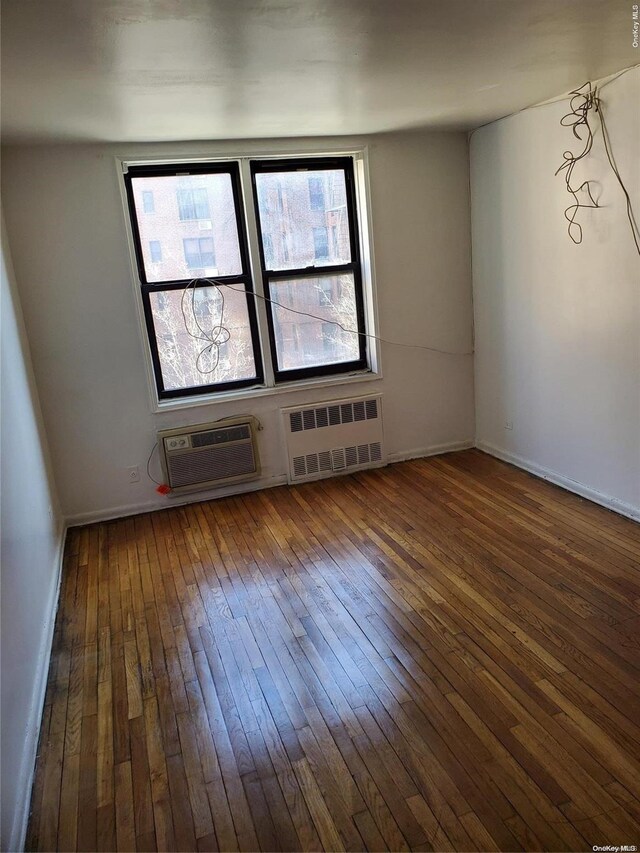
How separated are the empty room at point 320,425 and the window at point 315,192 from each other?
0.07 feet

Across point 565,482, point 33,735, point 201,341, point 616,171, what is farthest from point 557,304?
point 33,735

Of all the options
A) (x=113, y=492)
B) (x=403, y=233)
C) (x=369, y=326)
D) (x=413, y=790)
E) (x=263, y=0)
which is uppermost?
(x=263, y=0)

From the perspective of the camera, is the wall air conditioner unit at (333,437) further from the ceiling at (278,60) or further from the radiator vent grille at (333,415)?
the ceiling at (278,60)

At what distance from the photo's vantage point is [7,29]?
183cm

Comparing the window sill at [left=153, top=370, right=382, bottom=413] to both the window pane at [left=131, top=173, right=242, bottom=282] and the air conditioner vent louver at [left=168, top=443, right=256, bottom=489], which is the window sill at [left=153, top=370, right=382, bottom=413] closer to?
the air conditioner vent louver at [left=168, top=443, right=256, bottom=489]

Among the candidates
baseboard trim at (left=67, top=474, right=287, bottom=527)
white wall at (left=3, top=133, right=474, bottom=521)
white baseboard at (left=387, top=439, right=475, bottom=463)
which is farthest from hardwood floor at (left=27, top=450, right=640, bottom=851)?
white baseboard at (left=387, top=439, right=475, bottom=463)

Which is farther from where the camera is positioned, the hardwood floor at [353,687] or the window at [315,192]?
the window at [315,192]

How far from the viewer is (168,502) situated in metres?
4.25

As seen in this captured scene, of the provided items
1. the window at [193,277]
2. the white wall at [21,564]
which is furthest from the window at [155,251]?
the white wall at [21,564]

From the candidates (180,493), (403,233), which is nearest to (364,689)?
(180,493)

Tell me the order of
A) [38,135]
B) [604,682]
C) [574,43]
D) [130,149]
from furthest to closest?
1. [130,149]
2. [38,135]
3. [574,43]
4. [604,682]

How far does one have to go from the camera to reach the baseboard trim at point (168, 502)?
4074 mm

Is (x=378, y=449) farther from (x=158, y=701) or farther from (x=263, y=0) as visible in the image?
(x=263, y=0)

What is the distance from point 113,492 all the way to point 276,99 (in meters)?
2.73
